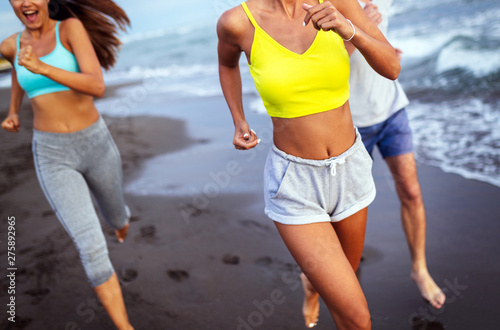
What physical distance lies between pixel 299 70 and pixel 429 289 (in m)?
1.85

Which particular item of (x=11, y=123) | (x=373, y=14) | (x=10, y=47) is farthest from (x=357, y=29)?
(x=11, y=123)

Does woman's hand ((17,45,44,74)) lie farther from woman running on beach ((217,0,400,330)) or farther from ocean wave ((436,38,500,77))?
ocean wave ((436,38,500,77))

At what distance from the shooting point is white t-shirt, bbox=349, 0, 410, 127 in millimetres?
2955

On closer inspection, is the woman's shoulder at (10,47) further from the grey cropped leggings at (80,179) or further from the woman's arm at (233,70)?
the woman's arm at (233,70)

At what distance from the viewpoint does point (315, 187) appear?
206 cm

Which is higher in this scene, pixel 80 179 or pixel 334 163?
pixel 334 163

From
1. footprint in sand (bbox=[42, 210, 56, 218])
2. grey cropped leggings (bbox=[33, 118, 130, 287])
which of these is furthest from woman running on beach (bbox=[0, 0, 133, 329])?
footprint in sand (bbox=[42, 210, 56, 218])

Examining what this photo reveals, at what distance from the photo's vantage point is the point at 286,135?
6.94 feet

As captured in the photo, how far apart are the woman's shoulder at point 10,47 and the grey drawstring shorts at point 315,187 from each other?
1938 millimetres

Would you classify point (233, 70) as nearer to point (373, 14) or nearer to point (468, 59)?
point (373, 14)

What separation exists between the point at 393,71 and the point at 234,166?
385cm

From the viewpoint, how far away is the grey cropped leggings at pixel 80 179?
Answer: 8.93ft

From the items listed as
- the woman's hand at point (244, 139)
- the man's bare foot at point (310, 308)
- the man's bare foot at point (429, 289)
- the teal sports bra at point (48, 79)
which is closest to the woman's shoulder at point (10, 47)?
the teal sports bra at point (48, 79)

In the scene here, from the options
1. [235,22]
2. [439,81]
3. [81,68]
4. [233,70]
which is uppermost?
[235,22]
